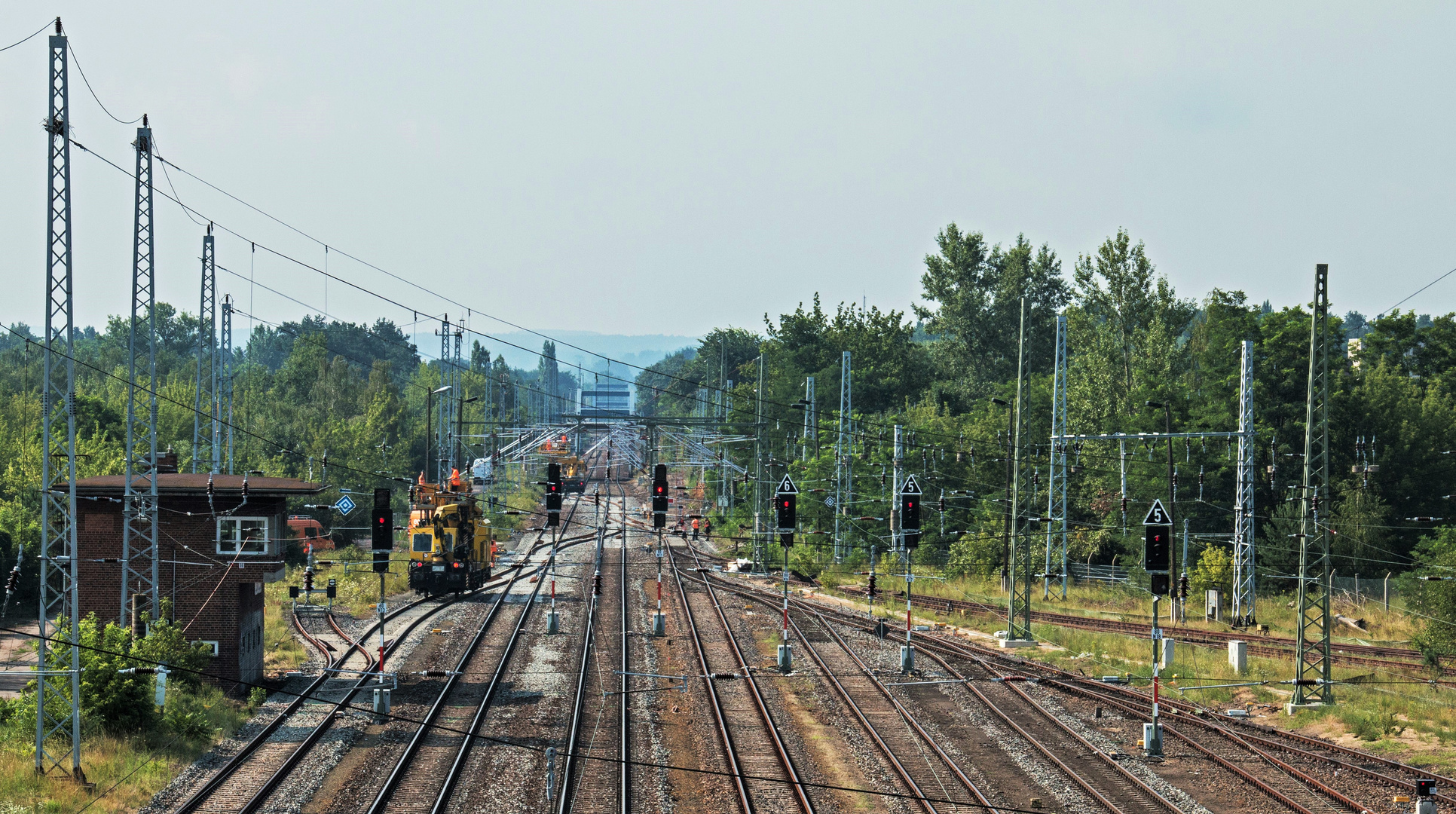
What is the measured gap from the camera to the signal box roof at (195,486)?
3138cm

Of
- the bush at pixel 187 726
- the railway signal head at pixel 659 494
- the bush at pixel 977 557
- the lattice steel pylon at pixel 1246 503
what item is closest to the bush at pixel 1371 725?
the lattice steel pylon at pixel 1246 503

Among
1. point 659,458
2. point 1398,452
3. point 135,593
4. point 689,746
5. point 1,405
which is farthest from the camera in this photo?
point 659,458

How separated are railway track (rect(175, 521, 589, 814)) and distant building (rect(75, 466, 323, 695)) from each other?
8.39 ft

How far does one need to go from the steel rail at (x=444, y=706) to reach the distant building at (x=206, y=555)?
5485 mm

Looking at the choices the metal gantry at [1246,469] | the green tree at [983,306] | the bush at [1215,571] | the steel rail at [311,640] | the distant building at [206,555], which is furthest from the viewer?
the green tree at [983,306]

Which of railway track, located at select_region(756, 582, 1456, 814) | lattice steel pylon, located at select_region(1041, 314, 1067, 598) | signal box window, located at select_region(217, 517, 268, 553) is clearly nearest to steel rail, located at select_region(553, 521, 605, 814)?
signal box window, located at select_region(217, 517, 268, 553)

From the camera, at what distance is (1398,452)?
62.4 metres

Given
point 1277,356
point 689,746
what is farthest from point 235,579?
point 1277,356

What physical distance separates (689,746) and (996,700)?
9.09 metres

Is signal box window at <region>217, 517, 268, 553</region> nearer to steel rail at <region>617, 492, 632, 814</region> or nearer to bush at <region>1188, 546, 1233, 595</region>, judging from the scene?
steel rail at <region>617, 492, 632, 814</region>

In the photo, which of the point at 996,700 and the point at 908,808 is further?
the point at 996,700

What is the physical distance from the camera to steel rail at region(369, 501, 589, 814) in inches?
898

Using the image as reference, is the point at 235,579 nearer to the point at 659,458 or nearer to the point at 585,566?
the point at 585,566

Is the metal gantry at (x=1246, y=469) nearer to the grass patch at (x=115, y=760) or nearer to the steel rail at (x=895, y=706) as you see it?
the steel rail at (x=895, y=706)
